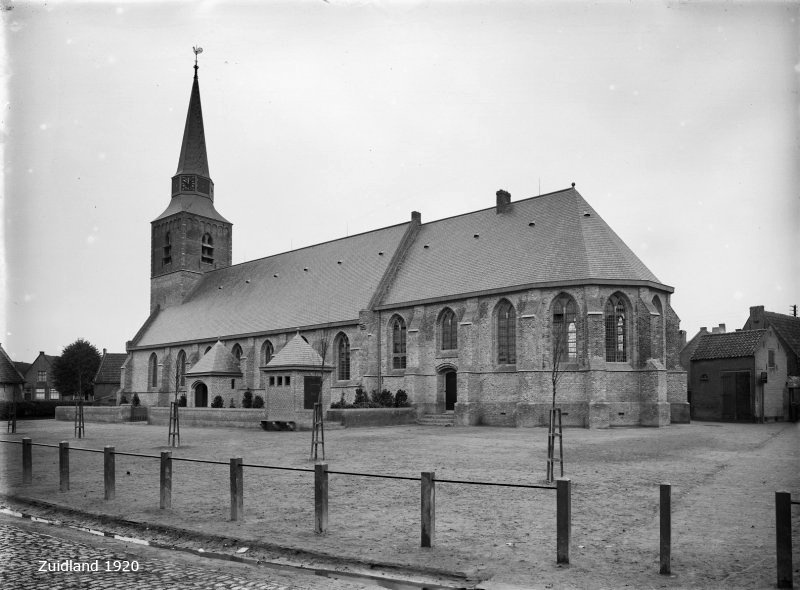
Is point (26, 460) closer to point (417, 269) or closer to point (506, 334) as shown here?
point (506, 334)

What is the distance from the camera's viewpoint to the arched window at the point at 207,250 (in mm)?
58906

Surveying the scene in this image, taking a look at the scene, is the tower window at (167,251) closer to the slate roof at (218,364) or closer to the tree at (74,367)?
the slate roof at (218,364)

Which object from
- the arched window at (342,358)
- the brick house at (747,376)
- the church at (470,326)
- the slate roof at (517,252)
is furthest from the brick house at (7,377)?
the brick house at (747,376)

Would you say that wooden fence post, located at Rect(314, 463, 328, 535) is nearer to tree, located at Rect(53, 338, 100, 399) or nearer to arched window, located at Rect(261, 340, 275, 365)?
arched window, located at Rect(261, 340, 275, 365)

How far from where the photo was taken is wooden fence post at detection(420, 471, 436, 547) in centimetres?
897

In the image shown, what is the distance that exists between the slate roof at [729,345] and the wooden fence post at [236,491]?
3468 centimetres

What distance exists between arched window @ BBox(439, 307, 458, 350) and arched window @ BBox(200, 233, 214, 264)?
29.9 m

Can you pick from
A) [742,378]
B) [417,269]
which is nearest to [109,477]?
[417,269]

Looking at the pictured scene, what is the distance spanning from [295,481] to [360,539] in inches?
213

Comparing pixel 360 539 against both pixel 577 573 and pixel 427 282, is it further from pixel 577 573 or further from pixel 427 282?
pixel 427 282

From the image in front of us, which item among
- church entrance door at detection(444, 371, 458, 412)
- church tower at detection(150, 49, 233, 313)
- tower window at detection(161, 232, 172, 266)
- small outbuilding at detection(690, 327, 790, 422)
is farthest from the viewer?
A: tower window at detection(161, 232, 172, 266)

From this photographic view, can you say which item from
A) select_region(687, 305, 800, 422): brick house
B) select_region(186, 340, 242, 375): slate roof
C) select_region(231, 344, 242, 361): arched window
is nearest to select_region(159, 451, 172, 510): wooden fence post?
select_region(186, 340, 242, 375): slate roof

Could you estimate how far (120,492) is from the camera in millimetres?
13305

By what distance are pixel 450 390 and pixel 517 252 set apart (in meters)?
8.11
